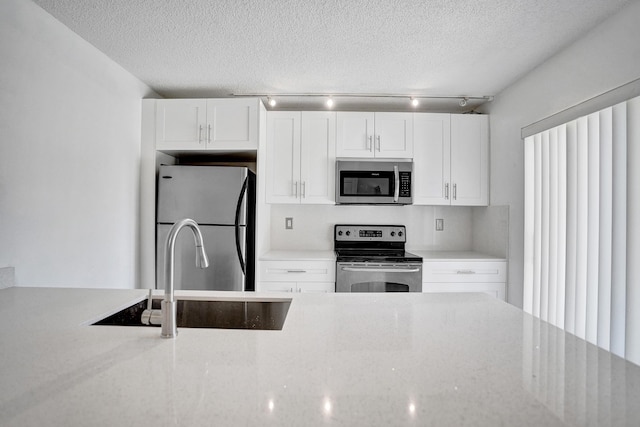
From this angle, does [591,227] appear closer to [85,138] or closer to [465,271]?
[465,271]

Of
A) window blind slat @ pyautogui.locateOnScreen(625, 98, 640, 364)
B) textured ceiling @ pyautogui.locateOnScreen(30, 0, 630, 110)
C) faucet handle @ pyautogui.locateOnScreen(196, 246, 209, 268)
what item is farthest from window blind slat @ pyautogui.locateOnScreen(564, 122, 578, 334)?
faucet handle @ pyautogui.locateOnScreen(196, 246, 209, 268)

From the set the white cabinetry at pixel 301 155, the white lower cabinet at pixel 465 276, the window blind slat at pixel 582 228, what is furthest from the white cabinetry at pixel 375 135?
the window blind slat at pixel 582 228

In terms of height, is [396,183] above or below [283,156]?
below

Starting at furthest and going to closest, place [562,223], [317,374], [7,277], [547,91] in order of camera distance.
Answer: [547,91]
[562,223]
[7,277]
[317,374]

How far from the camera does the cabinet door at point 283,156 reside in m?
3.05

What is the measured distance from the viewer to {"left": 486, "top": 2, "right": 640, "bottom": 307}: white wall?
5.52 feet

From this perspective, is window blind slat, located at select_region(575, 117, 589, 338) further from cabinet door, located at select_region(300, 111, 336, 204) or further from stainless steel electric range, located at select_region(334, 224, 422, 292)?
cabinet door, located at select_region(300, 111, 336, 204)

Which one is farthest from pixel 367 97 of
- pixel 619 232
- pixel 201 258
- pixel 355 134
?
pixel 201 258

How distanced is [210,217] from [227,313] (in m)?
1.43

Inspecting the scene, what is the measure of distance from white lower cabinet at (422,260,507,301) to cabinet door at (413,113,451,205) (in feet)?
2.17

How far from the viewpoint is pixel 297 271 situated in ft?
9.22

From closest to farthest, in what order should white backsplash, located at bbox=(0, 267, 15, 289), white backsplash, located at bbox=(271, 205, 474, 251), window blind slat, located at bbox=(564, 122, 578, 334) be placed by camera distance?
white backsplash, located at bbox=(0, 267, 15, 289)
window blind slat, located at bbox=(564, 122, 578, 334)
white backsplash, located at bbox=(271, 205, 474, 251)

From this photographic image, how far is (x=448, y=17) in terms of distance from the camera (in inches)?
71.2

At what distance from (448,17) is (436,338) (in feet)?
5.56
